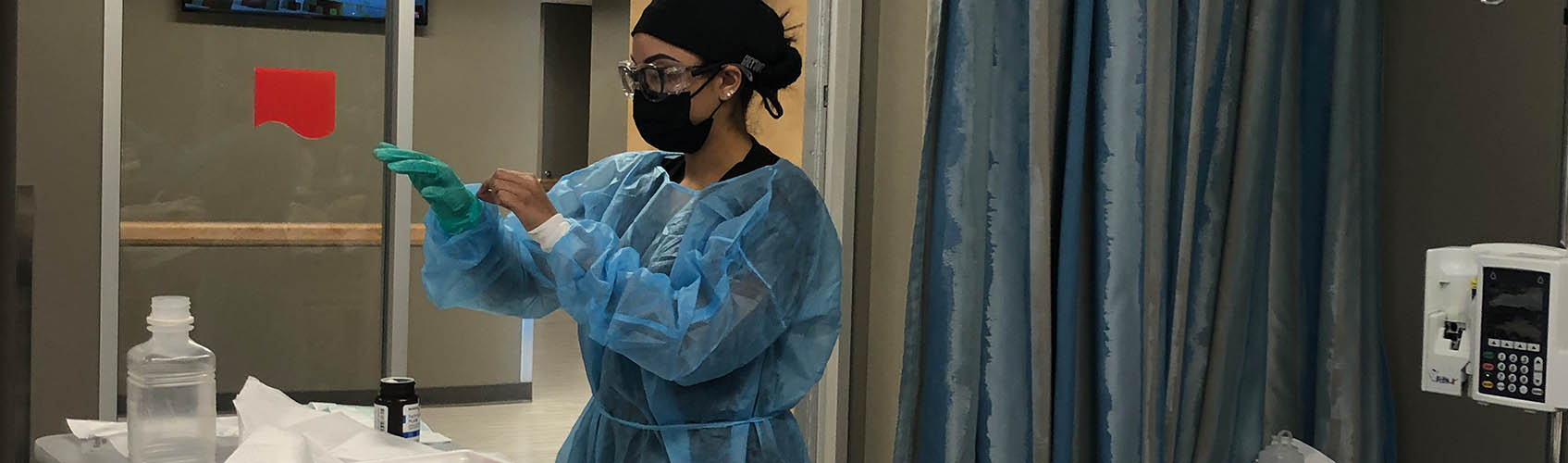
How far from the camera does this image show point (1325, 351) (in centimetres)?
233

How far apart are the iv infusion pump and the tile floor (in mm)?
2599

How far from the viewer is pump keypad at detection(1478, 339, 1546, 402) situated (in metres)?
1.55

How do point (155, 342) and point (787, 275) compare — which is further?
point (787, 275)

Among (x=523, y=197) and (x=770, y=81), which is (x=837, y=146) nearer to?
(x=770, y=81)

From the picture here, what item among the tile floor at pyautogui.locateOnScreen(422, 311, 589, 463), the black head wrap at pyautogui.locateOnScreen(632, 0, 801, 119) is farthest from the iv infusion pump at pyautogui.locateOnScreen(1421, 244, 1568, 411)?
the tile floor at pyautogui.locateOnScreen(422, 311, 589, 463)

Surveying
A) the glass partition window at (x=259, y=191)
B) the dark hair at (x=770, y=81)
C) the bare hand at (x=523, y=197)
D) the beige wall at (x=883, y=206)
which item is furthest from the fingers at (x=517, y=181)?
the glass partition window at (x=259, y=191)

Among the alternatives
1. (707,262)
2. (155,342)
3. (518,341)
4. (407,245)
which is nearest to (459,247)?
(707,262)

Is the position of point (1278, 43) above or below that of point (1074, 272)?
above

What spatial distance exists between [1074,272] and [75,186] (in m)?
1.96

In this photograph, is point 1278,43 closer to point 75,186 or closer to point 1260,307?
point 1260,307

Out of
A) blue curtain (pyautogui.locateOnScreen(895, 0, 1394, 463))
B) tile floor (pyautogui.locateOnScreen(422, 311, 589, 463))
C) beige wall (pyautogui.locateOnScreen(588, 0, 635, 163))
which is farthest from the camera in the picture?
beige wall (pyautogui.locateOnScreen(588, 0, 635, 163))

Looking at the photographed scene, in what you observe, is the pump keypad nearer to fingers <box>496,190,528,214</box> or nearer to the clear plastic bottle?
fingers <box>496,190,528,214</box>

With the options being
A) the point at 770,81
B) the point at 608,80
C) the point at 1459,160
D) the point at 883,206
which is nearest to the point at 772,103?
the point at 770,81

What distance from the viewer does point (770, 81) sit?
5.73 ft
